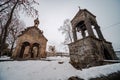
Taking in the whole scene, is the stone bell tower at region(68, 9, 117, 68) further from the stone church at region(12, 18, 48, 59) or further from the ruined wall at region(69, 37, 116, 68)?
the stone church at region(12, 18, 48, 59)

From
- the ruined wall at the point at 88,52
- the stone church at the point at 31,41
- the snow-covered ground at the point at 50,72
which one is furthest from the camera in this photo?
the stone church at the point at 31,41

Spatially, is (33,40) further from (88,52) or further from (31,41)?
(88,52)

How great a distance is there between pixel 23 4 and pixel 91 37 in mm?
7135

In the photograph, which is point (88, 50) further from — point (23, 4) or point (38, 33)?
Result: point (38, 33)

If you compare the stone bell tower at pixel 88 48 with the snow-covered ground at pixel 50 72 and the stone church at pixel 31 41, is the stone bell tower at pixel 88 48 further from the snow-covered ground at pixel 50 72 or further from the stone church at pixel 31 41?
the stone church at pixel 31 41

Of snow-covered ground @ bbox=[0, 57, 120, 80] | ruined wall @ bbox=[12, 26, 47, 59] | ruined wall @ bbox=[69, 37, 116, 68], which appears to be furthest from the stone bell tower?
ruined wall @ bbox=[12, 26, 47, 59]

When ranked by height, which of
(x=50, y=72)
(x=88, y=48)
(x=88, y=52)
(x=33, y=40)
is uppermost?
(x=33, y=40)

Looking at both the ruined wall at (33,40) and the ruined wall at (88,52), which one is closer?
the ruined wall at (88,52)

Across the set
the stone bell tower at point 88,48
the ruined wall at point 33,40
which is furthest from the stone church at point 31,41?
the stone bell tower at point 88,48

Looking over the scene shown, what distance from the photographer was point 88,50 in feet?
23.2

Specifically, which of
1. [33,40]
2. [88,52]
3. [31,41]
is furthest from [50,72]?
[33,40]

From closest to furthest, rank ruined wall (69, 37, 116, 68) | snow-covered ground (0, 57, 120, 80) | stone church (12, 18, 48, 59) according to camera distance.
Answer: snow-covered ground (0, 57, 120, 80) → ruined wall (69, 37, 116, 68) → stone church (12, 18, 48, 59)

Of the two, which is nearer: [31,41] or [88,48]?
[88,48]

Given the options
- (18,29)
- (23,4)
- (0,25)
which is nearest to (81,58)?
(23,4)
